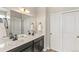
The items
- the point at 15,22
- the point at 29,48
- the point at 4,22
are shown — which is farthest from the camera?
the point at 15,22

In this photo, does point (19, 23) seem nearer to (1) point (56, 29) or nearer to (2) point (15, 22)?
(2) point (15, 22)

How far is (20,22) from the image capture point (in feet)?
6.86

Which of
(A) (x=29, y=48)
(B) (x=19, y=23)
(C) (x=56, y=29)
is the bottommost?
(A) (x=29, y=48)

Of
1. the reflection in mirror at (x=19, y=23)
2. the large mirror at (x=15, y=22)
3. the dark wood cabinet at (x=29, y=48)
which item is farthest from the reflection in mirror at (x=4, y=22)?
the dark wood cabinet at (x=29, y=48)

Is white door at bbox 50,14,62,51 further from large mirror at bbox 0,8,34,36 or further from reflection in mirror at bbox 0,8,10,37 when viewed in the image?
reflection in mirror at bbox 0,8,10,37

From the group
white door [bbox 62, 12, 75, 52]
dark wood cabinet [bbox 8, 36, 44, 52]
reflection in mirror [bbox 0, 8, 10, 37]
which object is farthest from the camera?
white door [bbox 62, 12, 75, 52]

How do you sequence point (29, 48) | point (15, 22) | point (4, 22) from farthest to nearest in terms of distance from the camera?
point (15, 22), point (29, 48), point (4, 22)

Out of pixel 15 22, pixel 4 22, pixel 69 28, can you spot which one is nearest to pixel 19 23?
pixel 15 22

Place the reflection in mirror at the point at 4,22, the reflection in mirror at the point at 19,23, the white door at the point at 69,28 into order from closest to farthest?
the reflection in mirror at the point at 4,22 < the white door at the point at 69,28 < the reflection in mirror at the point at 19,23

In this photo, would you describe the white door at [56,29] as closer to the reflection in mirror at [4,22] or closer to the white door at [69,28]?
the white door at [69,28]

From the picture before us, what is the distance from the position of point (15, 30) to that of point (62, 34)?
41.7 inches

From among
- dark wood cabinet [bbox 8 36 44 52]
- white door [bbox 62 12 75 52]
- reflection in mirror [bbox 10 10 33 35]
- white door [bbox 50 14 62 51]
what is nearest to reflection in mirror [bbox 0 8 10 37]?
reflection in mirror [bbox 10 10 33 35]

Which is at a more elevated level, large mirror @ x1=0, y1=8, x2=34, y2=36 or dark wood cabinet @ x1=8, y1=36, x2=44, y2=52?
large mirror @ x1=0, y1=8, x2=34, y2=36
